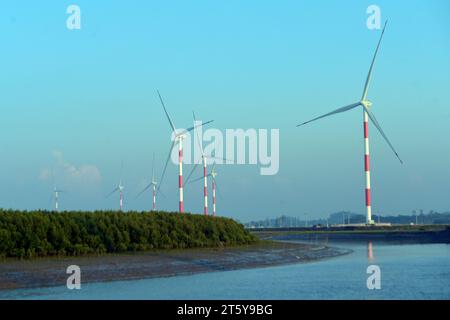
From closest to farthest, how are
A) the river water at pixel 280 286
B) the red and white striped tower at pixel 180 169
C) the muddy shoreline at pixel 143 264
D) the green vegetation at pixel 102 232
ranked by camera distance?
the river water at pixel 280 286 → the muddy shoreline at pixel 143 264 → the green vegetation at pixel 102 232 → the red and white striped tower at pixel 180 169

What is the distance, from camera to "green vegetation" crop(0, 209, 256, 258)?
37.5 meters

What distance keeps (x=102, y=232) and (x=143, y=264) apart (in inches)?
230

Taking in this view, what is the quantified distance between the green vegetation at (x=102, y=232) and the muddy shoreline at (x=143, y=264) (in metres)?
1.14

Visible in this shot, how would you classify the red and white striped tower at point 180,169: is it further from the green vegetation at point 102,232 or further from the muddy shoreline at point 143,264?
the muddy shoreline at point 143,264

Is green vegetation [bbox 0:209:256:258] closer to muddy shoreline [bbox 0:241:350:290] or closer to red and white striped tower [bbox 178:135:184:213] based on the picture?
muddy shoreline [bbox 0:241:350:290]

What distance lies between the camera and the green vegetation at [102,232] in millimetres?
37469

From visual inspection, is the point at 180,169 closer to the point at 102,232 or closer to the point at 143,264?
the point at 102,232

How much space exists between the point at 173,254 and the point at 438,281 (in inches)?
677

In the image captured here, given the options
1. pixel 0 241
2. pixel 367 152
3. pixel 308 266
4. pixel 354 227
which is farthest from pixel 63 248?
pixel 354 227

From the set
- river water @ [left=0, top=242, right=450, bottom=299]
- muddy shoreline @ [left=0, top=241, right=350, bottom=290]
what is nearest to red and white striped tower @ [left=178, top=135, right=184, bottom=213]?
muddy shoreline @ [left=0, top=241, right=350, bottom=290]

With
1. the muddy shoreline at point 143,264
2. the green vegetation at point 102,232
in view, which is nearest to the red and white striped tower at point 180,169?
the green vegetation at point 102,232

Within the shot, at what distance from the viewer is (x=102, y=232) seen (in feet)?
140

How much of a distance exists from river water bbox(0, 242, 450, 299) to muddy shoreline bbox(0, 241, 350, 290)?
1430mm
